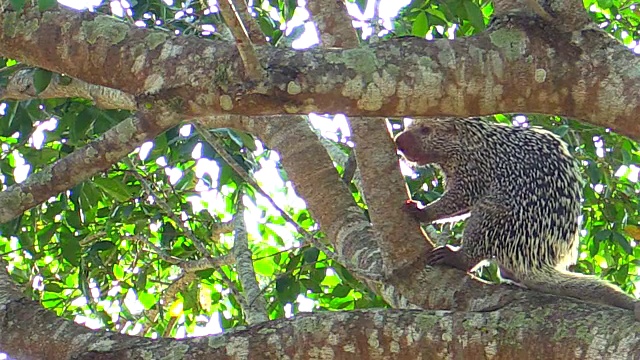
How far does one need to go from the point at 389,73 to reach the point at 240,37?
0.38 metres

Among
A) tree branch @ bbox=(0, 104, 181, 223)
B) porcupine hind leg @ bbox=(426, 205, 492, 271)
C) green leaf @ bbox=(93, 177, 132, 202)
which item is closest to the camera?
tree branch @ bbox=(0, 104, 181, 223)

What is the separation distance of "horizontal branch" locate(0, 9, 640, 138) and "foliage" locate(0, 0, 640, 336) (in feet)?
2.60

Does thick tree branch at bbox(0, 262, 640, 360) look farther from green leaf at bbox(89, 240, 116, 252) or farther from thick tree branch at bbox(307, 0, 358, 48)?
green leaf at bbox(89, 240, 116, 252)

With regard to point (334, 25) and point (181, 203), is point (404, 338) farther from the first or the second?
point (181, 203)

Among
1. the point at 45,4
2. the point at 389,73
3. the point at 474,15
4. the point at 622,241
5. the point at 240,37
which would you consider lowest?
the point at 622,241

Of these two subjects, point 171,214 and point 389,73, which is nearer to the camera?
point 389,73

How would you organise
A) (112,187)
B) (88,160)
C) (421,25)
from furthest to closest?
(112,187) → (421,25) → (88,160)

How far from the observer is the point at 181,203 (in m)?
4.19

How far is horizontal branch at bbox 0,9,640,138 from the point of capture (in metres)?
2.21

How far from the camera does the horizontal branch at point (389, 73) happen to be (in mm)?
2207

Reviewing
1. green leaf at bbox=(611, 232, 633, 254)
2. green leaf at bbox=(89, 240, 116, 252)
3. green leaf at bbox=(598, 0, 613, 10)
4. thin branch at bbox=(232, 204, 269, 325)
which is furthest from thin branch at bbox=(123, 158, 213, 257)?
green leaf at bbox=(598, 0, 613, 10)

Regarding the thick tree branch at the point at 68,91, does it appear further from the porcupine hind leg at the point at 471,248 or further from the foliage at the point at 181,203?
the porcupine hind leg at the point at 471,248

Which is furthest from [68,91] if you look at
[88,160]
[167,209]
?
[88,160]

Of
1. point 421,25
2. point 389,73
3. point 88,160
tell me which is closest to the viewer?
point 389,73
